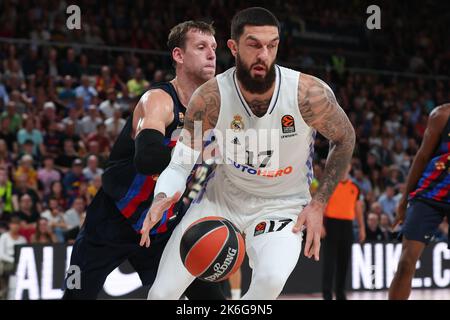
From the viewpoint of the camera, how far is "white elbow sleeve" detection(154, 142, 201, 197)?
13.7 ft

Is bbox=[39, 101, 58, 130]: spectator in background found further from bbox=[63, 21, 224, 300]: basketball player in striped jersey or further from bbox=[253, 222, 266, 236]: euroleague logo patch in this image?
bbox=[253, 222, 266, 236]: euroleague logo patch

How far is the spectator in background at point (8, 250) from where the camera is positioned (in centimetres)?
830

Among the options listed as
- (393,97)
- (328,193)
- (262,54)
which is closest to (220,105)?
(262,54)

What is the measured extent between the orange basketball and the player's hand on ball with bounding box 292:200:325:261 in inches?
12.9

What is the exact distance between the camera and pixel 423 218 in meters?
5.58

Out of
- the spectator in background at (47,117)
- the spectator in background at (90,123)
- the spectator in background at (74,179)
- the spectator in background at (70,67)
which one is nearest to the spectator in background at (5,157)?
the spectator in background at (74,179)

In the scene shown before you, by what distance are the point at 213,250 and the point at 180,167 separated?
52 cm

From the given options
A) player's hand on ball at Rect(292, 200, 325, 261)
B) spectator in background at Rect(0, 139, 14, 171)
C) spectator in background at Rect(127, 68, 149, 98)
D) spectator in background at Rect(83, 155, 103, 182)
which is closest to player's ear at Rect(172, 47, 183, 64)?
player's hand on ball at Rect(292, 200, 325, 261)

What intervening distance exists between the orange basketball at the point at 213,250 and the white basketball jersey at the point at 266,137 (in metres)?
0.34

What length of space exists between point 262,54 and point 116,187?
1.43 metres

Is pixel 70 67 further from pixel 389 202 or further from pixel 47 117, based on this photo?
pixel 389 202

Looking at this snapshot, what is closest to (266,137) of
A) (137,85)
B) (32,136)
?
(32,136)

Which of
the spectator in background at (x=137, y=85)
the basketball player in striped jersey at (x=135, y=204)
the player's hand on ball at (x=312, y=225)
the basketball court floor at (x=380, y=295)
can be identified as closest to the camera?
the player's hand on ball at (x=312, y=225)

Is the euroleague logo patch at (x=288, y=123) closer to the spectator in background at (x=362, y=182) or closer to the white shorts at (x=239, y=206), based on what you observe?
the white shorts at (x=239, y=206)
